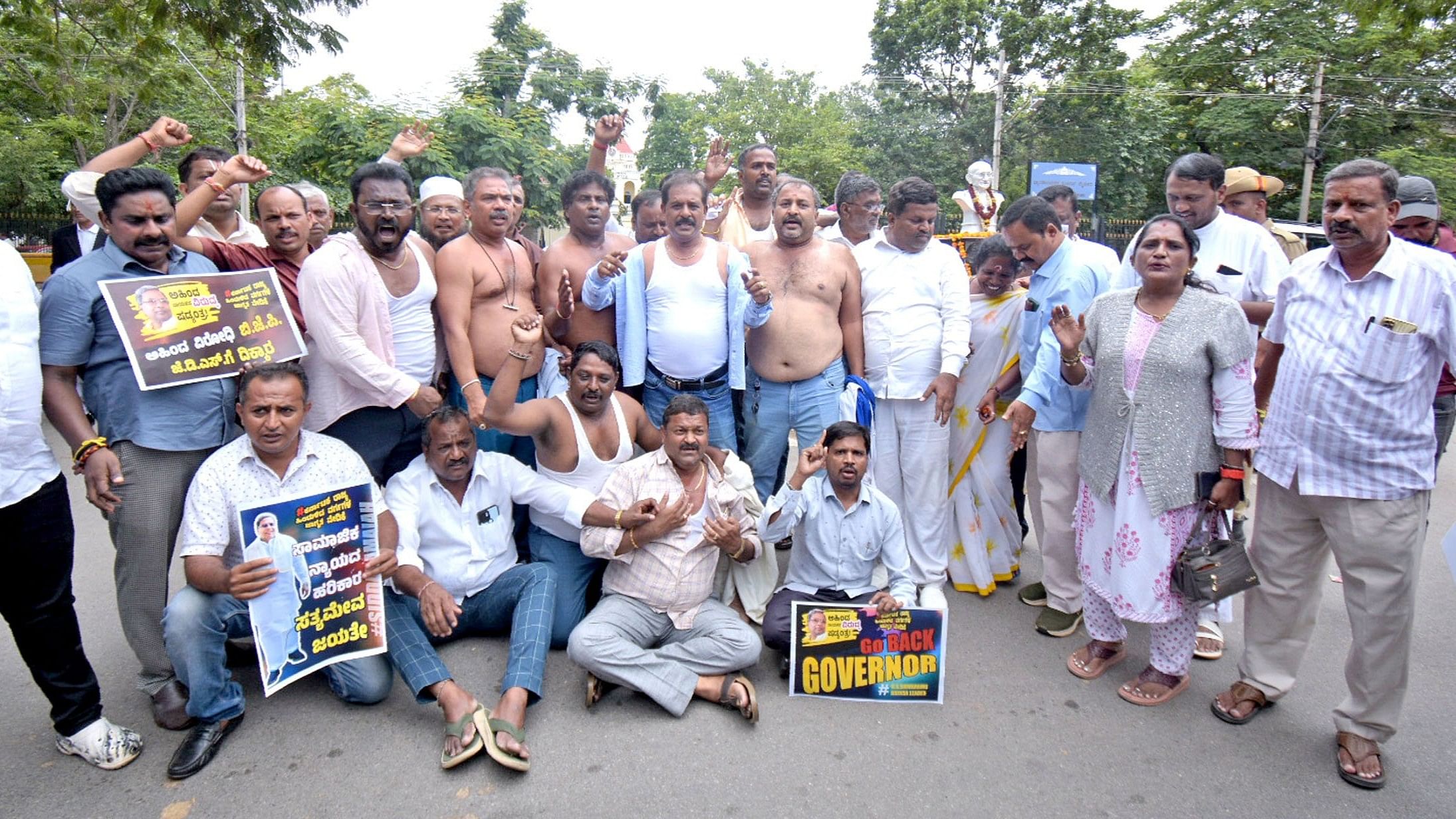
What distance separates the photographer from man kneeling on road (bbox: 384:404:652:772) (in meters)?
3.42

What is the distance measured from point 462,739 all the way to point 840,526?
1717 mm

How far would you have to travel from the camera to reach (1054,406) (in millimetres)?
4059

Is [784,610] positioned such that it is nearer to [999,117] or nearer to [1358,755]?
[1358,755]

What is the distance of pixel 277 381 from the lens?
329 cm

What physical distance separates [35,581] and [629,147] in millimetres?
53514

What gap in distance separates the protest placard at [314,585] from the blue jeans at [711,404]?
160cm

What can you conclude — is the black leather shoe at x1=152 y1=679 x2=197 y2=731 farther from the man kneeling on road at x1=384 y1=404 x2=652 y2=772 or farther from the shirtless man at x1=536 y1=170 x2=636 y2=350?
the shirtless man at x1=536 y1=170 x2=636 y2=350

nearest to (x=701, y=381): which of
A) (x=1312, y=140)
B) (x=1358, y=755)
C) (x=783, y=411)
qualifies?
(x=783, y=411)

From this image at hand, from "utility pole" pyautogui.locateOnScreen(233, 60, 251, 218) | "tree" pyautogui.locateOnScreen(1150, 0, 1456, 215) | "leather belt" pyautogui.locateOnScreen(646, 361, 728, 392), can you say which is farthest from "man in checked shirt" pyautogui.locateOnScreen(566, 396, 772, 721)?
"tree" pyautogui.locateOnScreen(1150, 0, 1456, 215)

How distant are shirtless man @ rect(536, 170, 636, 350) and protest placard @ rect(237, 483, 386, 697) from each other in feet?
5.23

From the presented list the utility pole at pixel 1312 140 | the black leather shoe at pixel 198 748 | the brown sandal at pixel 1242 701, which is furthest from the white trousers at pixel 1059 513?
the utility pole at pixel 1312 140

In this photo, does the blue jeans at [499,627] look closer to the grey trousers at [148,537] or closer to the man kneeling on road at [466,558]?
the man kneeling on road at [466,558]

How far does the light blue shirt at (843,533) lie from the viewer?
388 cm

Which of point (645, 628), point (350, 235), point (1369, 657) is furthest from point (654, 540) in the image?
point (1369, 657)
